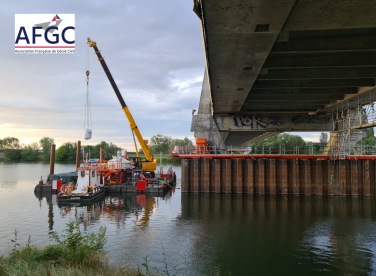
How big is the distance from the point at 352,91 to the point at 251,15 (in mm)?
15905

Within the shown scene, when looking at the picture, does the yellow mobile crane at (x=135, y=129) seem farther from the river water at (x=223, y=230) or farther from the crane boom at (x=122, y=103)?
the river water at (x=223, y=230)

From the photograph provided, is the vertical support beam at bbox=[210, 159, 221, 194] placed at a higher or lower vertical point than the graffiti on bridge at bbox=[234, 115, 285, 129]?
lower

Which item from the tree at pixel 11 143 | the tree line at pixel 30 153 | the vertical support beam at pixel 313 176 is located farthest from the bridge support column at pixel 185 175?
the tree at pixel 11 143

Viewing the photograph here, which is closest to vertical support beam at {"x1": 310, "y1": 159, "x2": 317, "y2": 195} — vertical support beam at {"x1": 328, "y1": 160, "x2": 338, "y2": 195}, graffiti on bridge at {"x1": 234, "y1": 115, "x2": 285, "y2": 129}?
vertical support beam at {"x1": 328, "y1": 160, "x2": 338, "y2": 195}

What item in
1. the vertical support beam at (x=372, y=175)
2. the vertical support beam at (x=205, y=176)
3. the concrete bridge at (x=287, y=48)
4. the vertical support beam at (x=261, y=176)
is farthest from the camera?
the vertical support beam at (x=205, y=176)

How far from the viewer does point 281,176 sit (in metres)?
30.9

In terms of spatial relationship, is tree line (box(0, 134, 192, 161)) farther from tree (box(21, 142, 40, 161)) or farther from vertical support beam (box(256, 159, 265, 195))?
vertical support beam (box(256, 159, 265, 195))

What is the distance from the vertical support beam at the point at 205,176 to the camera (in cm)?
3147

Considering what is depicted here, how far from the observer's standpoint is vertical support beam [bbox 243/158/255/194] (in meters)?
30.7

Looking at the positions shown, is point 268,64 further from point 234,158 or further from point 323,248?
point 234,158

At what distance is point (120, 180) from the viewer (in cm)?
3700

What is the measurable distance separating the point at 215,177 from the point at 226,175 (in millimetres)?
1168

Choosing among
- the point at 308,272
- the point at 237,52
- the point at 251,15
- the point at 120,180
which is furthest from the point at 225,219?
the point at 120,180

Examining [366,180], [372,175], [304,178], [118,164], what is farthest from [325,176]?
[118,164]
